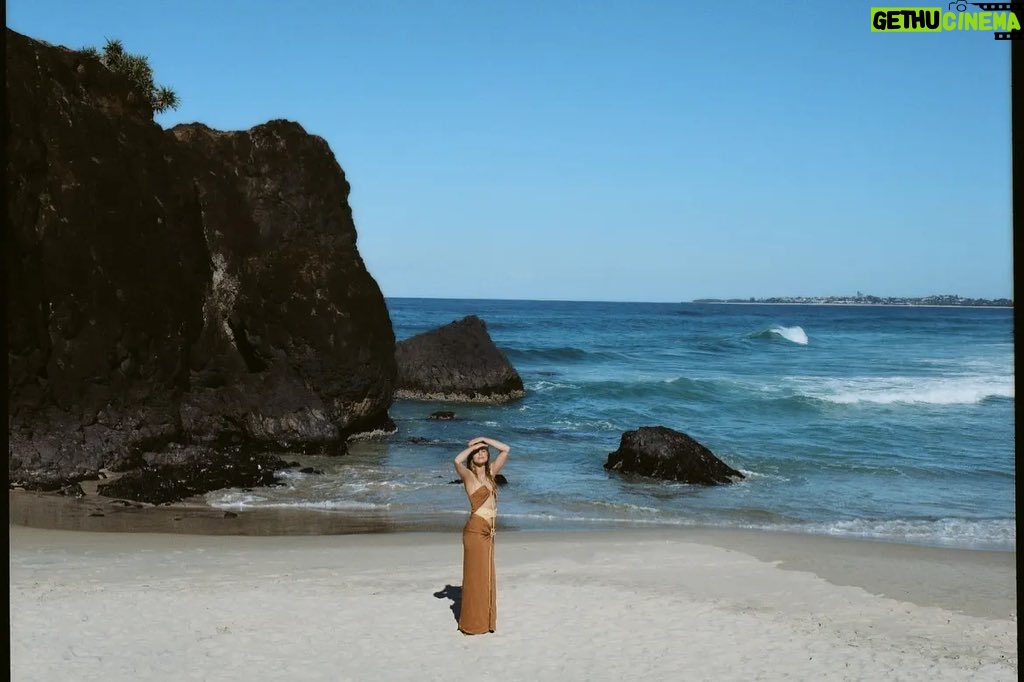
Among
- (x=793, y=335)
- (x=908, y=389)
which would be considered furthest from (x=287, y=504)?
(x=793, y=335)

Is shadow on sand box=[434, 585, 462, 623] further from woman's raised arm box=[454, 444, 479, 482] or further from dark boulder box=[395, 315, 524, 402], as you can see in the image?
dark boulder box=[395, 315, 524, 402]

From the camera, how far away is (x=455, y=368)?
3938 centimetres

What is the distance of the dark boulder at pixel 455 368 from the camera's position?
3900cm

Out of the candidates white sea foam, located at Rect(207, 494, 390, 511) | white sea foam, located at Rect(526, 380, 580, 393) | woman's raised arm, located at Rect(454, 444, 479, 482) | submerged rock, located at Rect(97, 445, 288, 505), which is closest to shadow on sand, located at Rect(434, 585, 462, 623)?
→ woman's raised arm, located at Rect(454, 444, 479, 482)

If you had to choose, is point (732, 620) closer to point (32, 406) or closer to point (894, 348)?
point (32, 406)

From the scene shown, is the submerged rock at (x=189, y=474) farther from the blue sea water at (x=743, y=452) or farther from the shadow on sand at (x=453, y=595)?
the shadow on sand at (x=453, y=595)

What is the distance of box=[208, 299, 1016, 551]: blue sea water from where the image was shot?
1917 centimetres

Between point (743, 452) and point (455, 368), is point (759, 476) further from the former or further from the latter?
point (455, 368)

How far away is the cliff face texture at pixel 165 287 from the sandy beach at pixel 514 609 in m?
5.09

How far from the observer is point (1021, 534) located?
422 centimetres

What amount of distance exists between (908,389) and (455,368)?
64.4 feet

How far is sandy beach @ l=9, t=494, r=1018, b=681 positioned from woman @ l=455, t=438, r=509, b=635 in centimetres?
21

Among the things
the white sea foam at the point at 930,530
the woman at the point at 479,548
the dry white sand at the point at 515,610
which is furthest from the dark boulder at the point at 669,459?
the woman at the point at 479,548

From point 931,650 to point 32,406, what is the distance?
16.0 m
